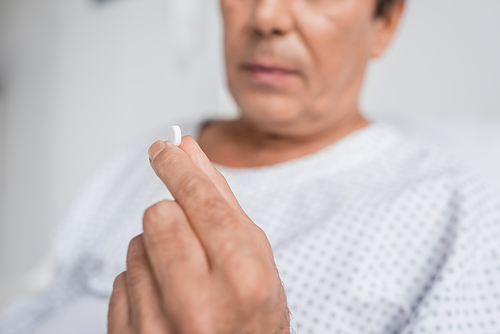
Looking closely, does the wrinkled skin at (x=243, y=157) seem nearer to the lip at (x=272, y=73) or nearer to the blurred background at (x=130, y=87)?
the lip at (x=272, y=73)

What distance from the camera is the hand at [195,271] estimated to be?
20cm

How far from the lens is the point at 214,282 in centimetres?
21

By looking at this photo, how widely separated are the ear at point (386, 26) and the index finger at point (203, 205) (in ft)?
1.57

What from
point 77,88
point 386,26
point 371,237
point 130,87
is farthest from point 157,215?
point 77,88

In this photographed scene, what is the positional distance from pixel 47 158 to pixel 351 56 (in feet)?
4.86

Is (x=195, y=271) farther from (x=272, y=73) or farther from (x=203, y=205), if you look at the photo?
(x=272, y=73)

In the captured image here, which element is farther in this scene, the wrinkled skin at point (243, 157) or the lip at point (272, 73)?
the lip at point (272, 73)

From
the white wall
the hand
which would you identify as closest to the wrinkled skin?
the hand

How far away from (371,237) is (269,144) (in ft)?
0.75

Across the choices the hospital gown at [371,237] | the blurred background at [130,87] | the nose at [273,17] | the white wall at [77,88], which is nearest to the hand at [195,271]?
the hospital gown at [371,237]

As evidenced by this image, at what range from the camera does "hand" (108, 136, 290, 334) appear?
0.20 metres

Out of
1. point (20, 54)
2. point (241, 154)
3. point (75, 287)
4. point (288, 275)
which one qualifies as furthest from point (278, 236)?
point (20, 54)

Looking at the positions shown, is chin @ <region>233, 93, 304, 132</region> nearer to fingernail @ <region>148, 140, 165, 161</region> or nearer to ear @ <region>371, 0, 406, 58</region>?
ear @ <region>371, 0, 406, 58</region>

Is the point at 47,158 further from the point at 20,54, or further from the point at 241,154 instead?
the point at 241,154
